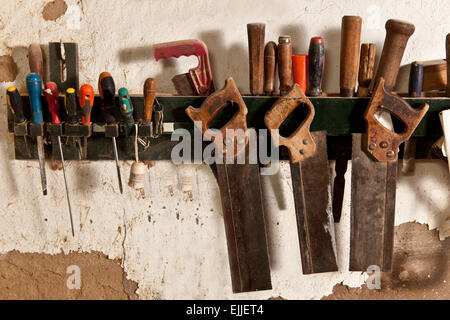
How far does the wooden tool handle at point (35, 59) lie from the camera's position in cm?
97

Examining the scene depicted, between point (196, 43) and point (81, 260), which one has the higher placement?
point (196, 43)

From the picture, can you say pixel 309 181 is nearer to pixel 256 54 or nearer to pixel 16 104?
pixel 256 54

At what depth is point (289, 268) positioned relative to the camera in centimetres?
113

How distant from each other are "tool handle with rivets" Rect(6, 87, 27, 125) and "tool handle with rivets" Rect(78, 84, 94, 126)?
0.13 metres

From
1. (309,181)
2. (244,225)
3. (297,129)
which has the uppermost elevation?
(297,129)

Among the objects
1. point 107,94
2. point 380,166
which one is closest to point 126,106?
point 107,94

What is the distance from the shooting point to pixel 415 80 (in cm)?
94

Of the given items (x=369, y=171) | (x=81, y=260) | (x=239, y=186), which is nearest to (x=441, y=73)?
(x=369, y=171)

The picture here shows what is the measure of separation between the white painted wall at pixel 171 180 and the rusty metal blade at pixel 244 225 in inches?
4.7

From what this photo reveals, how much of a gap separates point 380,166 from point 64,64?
2.65 feet

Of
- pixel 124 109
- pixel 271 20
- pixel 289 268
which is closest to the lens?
pixel 124 109

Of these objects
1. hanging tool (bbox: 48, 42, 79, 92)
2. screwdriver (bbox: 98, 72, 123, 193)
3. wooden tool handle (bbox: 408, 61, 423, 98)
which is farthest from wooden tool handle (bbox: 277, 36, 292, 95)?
hanging tool (bbox: 48, 42, 79, 92)

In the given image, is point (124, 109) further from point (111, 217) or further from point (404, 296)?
point (404, 296)
